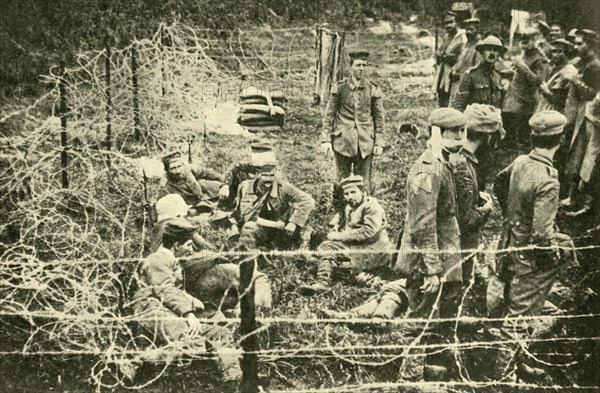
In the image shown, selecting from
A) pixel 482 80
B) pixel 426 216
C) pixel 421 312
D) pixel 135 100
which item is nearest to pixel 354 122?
pixel 426 216

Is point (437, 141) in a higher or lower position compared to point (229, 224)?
higher

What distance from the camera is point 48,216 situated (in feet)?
20.3

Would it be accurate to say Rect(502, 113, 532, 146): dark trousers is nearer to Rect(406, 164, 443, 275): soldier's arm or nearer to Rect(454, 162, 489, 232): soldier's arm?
Rect(454, 162, 489, 232): soldier's arm

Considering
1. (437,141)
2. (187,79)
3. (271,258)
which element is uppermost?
(187,79)

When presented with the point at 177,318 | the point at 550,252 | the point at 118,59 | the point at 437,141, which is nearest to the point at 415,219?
the point at 437,141

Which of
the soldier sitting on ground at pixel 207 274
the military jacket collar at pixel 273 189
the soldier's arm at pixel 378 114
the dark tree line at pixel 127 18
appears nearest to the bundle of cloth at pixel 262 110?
the military jacket collar at pixel 273 189

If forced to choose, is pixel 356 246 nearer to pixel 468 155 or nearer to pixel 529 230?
pixel 468 155

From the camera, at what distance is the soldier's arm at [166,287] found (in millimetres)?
5949

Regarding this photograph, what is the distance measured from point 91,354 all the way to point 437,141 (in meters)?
3.15

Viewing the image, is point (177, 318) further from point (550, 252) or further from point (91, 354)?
point (550, 252)

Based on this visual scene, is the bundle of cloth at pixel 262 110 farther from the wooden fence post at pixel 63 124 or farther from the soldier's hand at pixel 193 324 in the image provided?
→ the soldier's hand at pixel 193 324

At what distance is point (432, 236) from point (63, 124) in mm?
2990

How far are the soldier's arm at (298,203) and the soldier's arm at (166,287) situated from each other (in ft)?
3.21

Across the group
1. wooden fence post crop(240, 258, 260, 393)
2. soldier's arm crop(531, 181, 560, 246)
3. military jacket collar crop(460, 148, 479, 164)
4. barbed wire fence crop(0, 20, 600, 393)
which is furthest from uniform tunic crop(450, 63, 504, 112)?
wooden fence post crop(240, 258, 260, 393)
